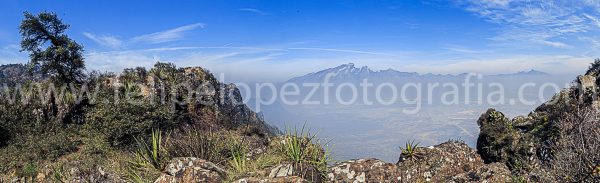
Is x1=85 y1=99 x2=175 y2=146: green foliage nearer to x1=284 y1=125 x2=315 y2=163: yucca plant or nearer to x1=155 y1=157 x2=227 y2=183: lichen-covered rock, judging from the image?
x1=284 y1=125 x2=315 y2=163: yucca plant

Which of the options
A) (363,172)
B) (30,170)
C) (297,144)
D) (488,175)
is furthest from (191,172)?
(30,170)

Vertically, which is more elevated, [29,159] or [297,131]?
[297,131]

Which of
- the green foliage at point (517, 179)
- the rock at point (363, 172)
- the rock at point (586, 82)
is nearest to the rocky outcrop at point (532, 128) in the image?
the rock at point (586, 82)

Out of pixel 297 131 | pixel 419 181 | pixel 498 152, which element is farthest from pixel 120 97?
pixel 498 152

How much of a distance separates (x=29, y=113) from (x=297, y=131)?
26.0m

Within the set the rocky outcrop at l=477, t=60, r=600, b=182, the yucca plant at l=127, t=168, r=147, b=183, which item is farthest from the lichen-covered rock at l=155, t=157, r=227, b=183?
the rocky outcrop at l=477, t=60, r=600, b=182

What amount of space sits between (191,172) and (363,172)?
4.74 m

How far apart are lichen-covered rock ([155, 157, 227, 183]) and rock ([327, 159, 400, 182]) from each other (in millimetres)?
3240

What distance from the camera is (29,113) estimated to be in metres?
29.0

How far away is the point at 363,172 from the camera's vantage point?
1116cm

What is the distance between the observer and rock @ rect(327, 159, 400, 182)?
1094 centimetres

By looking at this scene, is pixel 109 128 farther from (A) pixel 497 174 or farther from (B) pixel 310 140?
(A) pixel 497 174

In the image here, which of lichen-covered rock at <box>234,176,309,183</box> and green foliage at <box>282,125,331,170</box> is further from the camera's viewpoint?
green foliage at <box>282,125,331,170</box>

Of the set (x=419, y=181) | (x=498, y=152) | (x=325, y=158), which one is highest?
(x=325, y=158)
